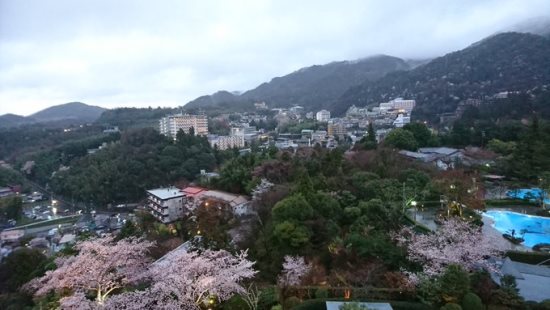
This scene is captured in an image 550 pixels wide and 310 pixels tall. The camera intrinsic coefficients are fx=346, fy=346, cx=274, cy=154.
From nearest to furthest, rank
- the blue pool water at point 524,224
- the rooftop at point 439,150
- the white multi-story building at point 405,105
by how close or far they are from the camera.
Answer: the blue pool water at point 524,224, the rooftop at point 439,150, the white multi-story building at point 405,105

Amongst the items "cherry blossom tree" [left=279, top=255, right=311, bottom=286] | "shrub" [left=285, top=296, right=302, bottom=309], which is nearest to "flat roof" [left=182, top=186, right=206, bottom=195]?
"cherry blossom tree" [left=279, top=255, right=311, bottom=286]

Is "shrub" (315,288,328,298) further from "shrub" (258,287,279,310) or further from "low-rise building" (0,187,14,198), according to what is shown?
"low-rise building" (0,187,14,198)

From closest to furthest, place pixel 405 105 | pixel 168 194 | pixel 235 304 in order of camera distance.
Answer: pixel 235 304 < pixel 168 194 < pixel 405 105

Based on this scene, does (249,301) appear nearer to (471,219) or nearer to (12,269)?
(471,219)

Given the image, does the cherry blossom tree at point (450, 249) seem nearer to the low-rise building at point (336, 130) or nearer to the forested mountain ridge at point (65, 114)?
the low-rise building at point (336, 130)

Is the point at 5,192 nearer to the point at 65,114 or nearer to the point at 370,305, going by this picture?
the point at 370,305

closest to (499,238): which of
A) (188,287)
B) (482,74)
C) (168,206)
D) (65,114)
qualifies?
(188,287)

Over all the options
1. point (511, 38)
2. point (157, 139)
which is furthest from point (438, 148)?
point (511, 38)

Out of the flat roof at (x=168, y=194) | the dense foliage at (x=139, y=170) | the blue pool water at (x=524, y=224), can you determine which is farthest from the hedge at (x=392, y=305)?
the dense foliage at (x=139, y=170)
